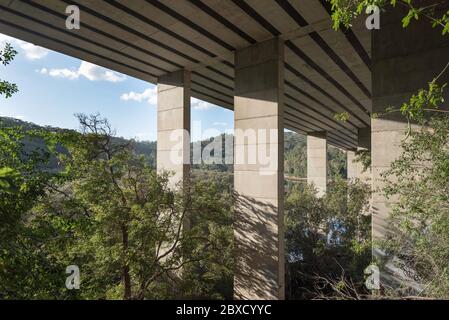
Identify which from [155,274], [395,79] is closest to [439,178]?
[395,79]

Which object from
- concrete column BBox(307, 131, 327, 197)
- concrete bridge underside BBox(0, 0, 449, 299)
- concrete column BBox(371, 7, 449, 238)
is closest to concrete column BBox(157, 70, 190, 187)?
concrete bridge underside BBox(0, 0, 449, 299)

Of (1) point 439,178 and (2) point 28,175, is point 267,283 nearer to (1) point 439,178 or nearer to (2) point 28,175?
(1) point 439,178

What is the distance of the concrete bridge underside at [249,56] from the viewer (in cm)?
838

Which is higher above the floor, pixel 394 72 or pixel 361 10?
pixel 394 72

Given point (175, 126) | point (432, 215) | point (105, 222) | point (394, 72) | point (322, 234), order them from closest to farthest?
point (432, 215) → point (394, 72) → point (105, 222) → point (175, 126) → point (322, 234)

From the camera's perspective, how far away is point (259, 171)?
35.0ft

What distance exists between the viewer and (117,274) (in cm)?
895

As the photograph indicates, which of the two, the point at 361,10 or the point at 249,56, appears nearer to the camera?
the point at 361,10

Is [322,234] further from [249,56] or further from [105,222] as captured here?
[105,222]

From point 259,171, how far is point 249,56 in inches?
186

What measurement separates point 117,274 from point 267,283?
5.40 meters

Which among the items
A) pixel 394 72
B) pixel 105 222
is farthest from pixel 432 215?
pixel 105 222

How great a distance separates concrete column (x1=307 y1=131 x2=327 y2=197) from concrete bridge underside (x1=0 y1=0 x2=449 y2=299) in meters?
16.4
